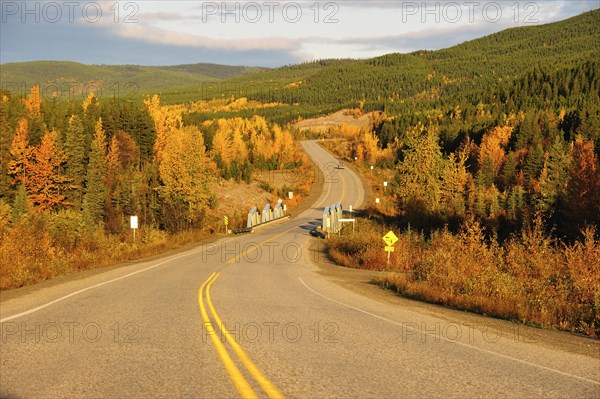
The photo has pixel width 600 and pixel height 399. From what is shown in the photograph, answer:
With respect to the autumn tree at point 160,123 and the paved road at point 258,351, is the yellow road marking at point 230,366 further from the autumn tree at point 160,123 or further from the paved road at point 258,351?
the autumn tree at point 160,123

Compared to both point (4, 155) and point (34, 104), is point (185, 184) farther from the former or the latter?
point (34, 104)

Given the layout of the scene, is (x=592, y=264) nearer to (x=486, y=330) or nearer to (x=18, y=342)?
(x=486, y=330)

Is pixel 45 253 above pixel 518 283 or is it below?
above

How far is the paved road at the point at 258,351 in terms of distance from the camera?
560 cm

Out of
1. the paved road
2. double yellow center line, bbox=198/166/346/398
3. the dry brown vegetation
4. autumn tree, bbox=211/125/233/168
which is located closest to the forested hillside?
the dry brown vegetation

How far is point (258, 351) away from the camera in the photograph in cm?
726

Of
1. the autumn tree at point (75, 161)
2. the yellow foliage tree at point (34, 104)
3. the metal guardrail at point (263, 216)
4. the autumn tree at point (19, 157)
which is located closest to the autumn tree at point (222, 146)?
the autumn tree at point (75, 161)

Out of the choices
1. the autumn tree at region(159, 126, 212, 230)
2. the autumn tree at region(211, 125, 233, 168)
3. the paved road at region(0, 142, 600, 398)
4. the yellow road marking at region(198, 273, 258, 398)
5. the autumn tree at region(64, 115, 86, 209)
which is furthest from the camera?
the autumn tree at region(211, 125, 233, 168)

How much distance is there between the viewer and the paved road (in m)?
5.60

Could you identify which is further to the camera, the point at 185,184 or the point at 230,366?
the point at 185,184

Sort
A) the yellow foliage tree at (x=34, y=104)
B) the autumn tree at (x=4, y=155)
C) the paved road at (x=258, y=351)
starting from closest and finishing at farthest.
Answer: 1. the paved road at (x=258, y=351)
2. the autumn tree at (x=4, y=155)
3. the yellow foliage tree at (x=34, y=104)

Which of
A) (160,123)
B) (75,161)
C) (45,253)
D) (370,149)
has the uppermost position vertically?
(160,123)

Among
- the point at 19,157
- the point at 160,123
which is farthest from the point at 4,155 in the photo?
the point at 160,123

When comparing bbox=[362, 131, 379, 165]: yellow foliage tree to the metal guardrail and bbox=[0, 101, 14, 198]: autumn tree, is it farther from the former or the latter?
bbox=[0, 101, 14, 198]: autumn tree
